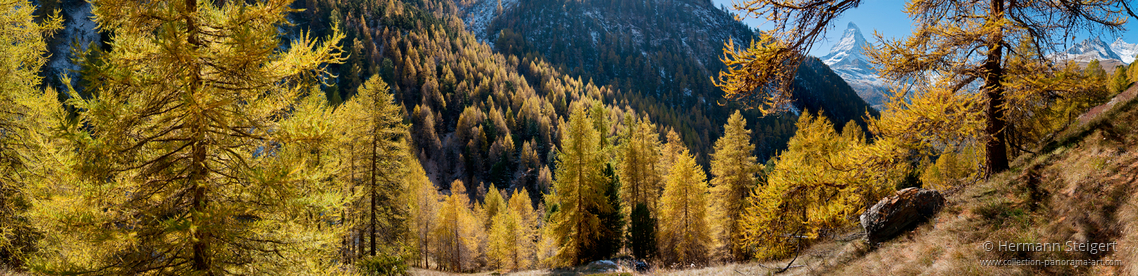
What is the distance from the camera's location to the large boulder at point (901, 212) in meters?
7.68

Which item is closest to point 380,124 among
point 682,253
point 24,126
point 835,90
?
point 24,126

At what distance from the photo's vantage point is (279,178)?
17.5 ft

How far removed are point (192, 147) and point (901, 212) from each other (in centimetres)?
1196

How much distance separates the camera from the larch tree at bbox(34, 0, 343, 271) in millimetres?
5238

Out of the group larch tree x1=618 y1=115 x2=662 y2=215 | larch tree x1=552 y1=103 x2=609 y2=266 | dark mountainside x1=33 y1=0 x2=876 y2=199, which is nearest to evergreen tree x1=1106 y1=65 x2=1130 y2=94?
dark mountainside x1=33 y1=0 x2=876 y2=199

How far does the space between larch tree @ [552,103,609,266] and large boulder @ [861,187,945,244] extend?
1243 cm

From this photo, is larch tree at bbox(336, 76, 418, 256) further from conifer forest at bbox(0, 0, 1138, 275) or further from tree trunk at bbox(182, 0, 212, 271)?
tree trunk at bbox(182, 0, 212, 271)

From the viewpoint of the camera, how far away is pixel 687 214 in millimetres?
23734

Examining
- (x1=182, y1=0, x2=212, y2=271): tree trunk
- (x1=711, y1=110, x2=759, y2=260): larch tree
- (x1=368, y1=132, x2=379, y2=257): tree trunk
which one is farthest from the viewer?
(x1=711, y1=110, x2=759, y2=260): larch tree

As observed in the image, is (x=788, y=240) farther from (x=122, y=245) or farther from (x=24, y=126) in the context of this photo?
(x=24, y=126)

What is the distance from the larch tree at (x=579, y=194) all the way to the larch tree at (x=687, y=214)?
17.9 feet

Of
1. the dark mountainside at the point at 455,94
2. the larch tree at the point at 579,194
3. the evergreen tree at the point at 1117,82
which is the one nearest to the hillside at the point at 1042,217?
the larch tree at the point at 579,194

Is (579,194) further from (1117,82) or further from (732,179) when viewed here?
(1117,82)

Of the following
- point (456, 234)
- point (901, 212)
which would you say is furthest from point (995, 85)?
point (456, 234)
